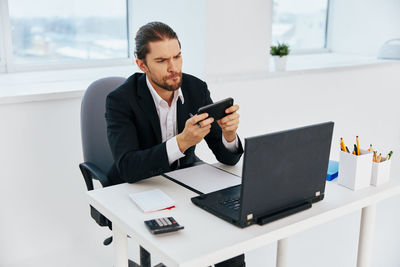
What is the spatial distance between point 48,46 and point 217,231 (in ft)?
5.93

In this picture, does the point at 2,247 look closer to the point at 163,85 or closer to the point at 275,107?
the point at 163,85

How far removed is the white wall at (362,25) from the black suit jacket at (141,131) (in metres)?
2.29

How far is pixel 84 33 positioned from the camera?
2.79 meters

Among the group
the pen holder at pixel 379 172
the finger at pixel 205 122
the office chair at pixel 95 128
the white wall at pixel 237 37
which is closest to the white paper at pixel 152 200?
the finger at pixel 205 122

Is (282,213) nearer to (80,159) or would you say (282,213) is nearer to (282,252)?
(282,252)

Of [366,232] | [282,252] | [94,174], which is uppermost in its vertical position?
[94,174]

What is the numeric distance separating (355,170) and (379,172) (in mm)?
106

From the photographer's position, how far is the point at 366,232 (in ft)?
5.59

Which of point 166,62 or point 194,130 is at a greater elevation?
point 166,62

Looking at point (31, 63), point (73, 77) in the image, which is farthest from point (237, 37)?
point (31, 63)

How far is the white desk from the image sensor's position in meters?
1.18

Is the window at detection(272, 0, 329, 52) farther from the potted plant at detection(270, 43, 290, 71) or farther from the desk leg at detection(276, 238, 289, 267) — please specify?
the desk leg at detection(276, 238, 289, 267)

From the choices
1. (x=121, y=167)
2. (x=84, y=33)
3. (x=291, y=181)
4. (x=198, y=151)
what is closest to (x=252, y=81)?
(x=198, y=151)

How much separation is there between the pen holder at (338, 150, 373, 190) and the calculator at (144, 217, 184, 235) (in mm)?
622
